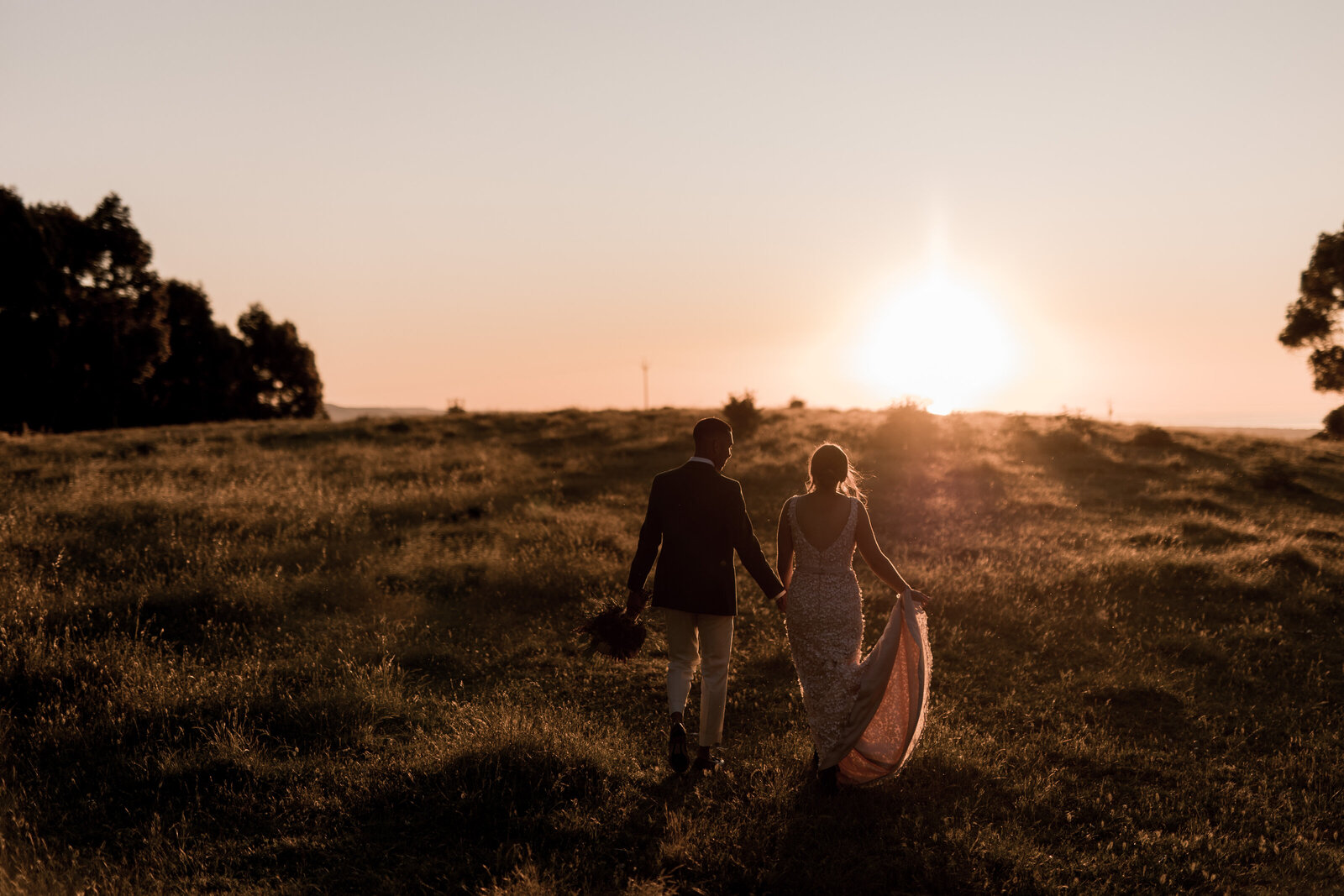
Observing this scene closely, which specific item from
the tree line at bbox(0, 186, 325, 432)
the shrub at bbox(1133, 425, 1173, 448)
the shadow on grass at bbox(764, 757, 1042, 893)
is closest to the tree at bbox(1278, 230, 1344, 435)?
the shrub at bbox(1133, 425, 1173, 448)

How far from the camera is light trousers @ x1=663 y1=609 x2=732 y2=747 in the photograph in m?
6.02

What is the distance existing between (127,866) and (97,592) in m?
6.02

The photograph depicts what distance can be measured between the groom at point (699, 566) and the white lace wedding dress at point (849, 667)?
372 mm

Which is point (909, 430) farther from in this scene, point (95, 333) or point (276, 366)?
point (276, 366)

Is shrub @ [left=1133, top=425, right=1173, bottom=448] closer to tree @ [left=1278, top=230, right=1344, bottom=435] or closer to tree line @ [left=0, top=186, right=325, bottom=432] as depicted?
tree @ [left=1278, top=230, right=1344, bottom=435]

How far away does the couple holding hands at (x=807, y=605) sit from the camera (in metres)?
5.55

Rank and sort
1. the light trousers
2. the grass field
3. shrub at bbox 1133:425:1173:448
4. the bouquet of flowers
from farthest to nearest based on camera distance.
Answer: shrub at bbox 1133:425:1173:448 < the bouquet of flowers < the light trousers < the grass field

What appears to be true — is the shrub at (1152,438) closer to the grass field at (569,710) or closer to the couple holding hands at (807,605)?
the grass field at (569,710)

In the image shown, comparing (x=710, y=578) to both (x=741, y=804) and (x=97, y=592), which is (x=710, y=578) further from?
(x=97, y=592)

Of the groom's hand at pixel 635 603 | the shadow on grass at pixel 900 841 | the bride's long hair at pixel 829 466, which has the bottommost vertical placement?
the shadow on grass at pixel 900 841

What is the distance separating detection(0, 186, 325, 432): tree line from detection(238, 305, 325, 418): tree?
6.54 meters

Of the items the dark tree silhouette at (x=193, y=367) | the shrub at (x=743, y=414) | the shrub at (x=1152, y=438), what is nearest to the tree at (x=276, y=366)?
the dark tree silhouette at (x=193, y=367)

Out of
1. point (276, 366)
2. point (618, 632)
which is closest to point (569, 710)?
point (618, 632)

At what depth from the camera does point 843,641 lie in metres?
5.72
